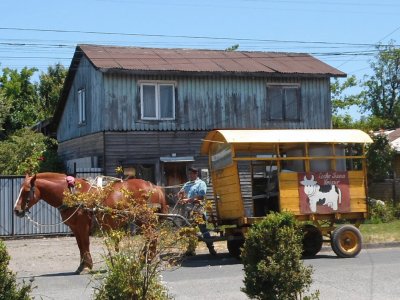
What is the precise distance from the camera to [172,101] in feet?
85.7

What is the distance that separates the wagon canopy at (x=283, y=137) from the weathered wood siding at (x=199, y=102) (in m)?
8.97

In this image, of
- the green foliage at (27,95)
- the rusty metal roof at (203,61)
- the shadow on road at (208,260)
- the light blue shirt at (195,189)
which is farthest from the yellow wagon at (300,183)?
the green foliage at (27,95)

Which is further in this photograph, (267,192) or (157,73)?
(157,73)

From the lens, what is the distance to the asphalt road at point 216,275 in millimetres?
11391

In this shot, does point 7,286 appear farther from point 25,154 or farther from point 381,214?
point 25,154

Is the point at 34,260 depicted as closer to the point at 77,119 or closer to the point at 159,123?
the point at 159,123

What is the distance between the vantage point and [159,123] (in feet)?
84.3

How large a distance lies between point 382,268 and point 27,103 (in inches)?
1153

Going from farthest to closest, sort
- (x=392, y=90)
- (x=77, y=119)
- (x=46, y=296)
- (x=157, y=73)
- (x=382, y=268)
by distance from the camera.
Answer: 1. (x=392, y=90)
2. (x=77, y=119)
3. (x=157, y=73)
4. (x=382, y=268)
5. (x=46, y=296)

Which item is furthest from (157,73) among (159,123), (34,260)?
(34,260)

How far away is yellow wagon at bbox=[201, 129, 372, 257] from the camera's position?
618 inches

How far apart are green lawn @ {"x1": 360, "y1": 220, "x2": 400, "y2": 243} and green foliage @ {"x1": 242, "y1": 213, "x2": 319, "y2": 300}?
40.5 ft

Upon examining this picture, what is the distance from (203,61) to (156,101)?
9.72ft

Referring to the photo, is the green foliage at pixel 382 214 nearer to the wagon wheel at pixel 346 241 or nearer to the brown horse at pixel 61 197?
the wagon wheel at pixel 346 241
